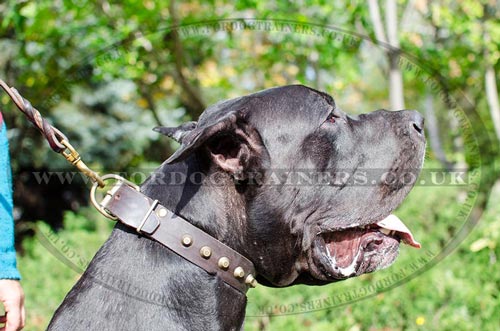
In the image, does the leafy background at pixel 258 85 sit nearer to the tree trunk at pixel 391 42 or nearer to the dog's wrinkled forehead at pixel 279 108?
the tree trunk at pixel 391 42

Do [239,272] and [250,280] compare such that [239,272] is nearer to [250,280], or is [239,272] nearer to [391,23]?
[250,280]

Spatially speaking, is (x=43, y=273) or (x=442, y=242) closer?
(x=442, y=242)

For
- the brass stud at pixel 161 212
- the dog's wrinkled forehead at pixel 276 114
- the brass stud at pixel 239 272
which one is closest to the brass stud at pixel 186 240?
the brass stud at pixel 161 212

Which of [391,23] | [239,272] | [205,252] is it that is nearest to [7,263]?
[205,252]

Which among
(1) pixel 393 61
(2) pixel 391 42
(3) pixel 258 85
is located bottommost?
(3) pixel 258 85

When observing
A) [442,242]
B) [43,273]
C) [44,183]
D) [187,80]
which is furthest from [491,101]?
[44,183]

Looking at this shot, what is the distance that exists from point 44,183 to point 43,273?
5386 millimetres

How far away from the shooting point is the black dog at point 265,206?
229cm

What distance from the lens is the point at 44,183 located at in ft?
41.1

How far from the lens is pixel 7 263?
7.87 feet

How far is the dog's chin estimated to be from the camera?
2.53 meters

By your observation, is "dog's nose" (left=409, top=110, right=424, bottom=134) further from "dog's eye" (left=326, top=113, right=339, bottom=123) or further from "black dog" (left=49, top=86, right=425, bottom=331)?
"dog's eye" (left=326, top=113, right=339, bottom=123)

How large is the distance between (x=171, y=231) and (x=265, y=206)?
390mm

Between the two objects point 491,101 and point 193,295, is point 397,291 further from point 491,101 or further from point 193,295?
point 491,101
